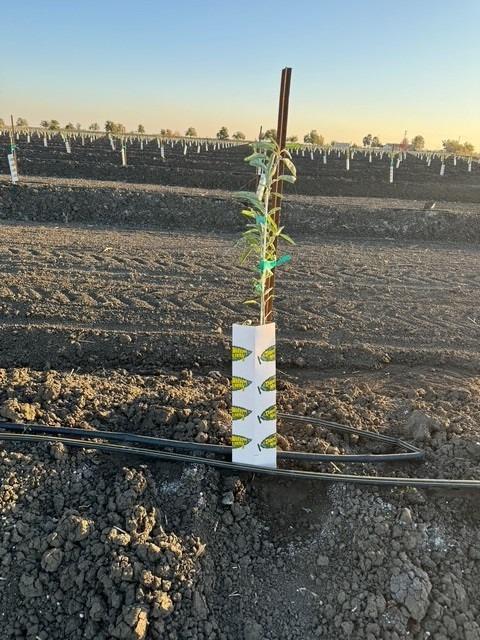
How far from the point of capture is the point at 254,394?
3020 millimetres

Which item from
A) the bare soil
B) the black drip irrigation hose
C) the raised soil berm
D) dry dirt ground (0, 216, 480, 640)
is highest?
the bare soil

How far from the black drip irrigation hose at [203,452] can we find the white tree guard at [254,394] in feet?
0.35

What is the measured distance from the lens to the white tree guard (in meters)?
2.94

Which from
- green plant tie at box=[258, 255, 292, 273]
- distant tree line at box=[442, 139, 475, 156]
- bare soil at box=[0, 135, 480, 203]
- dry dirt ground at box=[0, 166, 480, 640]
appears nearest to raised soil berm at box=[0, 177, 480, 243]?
bare soil at box=[0, 135, 480, 203]

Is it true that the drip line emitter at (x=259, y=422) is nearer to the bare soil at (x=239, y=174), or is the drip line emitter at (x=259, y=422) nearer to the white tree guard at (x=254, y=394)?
the white tree guard at (x=254, y=394)

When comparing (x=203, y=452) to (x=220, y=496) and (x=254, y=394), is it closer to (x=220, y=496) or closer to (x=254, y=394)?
(x=220, y=496)

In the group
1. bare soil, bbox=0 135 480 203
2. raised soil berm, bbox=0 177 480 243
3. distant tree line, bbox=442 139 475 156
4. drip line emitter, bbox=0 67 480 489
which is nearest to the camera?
drip line emitter, bbox=0 67 480 489

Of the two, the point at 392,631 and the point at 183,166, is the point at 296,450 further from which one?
the point at 183,166

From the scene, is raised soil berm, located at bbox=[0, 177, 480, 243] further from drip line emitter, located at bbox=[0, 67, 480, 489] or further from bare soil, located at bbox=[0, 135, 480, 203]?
drip line emitter, located at bbox=[0, 67, 480, 489]

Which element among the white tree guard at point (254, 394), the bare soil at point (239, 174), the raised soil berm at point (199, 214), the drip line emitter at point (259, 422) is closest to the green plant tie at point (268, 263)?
the drip line emitter at point (259, 422)

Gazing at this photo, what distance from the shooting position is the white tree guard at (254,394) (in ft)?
9.66

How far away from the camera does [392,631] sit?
2553 millimetres

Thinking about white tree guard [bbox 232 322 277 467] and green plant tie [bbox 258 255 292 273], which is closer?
green plant tie [bbox 258 255 292 273]

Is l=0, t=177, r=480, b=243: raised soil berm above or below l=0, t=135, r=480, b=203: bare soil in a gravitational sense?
below
